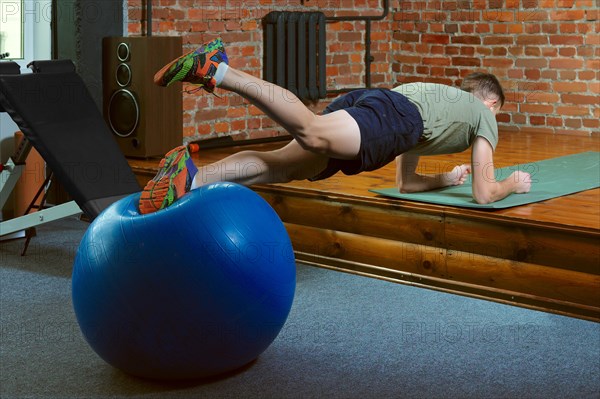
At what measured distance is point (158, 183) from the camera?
3066 mm

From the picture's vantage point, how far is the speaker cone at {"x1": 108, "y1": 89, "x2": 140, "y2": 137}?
538cm

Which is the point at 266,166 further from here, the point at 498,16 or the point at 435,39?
the point at 435,39

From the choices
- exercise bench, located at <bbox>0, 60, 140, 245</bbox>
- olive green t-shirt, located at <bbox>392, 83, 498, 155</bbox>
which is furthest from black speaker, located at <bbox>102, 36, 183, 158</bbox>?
olive green t-shirt, located at <bbox>392, 83, 498, 155</bbox>

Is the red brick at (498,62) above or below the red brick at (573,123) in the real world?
above

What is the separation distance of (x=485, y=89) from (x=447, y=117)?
1.47ft

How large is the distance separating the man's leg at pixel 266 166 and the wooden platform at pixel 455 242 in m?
0.77

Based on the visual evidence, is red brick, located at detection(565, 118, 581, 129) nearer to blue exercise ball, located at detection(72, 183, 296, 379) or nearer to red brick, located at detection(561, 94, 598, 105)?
red brick, located at detection(561, 94, 598, 105)

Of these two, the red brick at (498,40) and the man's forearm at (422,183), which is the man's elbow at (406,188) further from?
the red brick at (498,40)

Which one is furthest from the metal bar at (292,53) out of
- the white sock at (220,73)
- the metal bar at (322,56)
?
A: the white sock at (220,73)

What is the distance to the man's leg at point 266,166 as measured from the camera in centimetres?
349

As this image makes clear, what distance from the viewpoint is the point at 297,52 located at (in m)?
6.52

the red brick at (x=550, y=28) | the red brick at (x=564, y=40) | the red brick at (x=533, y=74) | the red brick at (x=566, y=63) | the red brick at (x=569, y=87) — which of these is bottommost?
the red brick at (x=569, y=87)

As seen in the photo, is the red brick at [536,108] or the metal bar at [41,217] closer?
the metal bar at [41,217]

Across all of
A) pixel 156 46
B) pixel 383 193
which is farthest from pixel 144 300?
pixel 156 46
